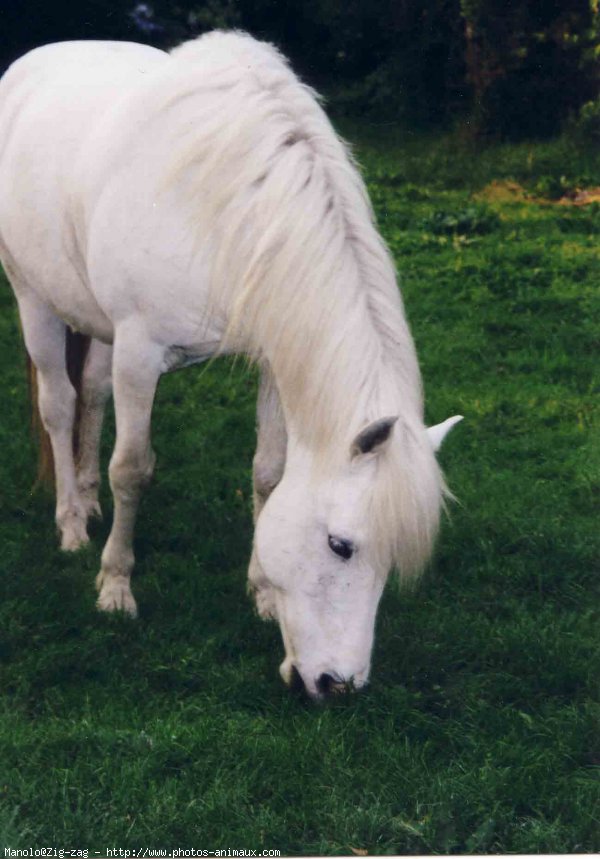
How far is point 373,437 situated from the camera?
3018 millimetres

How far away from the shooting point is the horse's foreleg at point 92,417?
5062mm

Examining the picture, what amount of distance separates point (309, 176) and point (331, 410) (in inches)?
28.1

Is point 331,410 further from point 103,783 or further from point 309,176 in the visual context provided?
point 103,783

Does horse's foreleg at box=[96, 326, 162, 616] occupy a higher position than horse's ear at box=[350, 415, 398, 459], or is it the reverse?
horse's ear at box=[350, 415, 398, 459]

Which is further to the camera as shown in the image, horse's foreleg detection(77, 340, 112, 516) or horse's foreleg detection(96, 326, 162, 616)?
horse's foreleg detection(77, 340, 112, 516)

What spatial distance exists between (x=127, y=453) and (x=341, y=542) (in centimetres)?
124

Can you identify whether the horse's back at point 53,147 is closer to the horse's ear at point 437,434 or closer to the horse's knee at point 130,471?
the horse's knee at point 130,471

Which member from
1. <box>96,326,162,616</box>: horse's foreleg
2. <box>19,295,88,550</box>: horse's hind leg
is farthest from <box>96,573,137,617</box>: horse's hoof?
<box>19,295,88,550</box>: horse's hind leg

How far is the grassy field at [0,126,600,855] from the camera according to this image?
2.98 metres

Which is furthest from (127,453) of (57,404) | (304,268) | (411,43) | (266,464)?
(411,43)

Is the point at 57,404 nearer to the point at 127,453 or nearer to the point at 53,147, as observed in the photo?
the point at 127,453

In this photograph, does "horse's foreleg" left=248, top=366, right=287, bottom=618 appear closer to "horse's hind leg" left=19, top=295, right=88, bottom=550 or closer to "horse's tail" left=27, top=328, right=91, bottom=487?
"horse's hind leg" left=19, top=295, right=88, bottom=550

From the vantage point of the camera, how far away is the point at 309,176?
3400 mm

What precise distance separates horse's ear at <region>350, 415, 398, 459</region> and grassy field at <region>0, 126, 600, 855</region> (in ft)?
2.59
